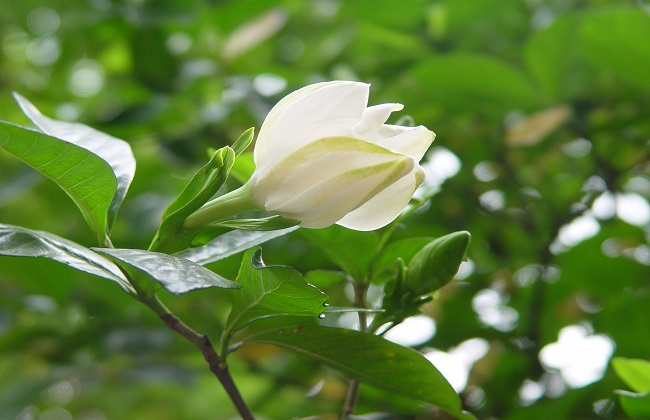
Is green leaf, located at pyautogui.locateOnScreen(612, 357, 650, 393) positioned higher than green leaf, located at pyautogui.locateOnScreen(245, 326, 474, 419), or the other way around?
green leaf, located at pyautogui.locateOnScreen(245, 326, 474, 419)

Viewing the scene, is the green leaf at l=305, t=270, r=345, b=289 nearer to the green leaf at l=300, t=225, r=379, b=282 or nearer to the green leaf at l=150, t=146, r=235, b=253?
the green leaf at l=300, t=225, r=379, b=282

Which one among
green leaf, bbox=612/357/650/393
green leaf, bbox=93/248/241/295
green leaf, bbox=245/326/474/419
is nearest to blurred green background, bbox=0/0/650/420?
green leaf, bbox=612/357/650/393

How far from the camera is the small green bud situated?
1.98 feet

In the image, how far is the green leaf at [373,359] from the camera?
0.61 m

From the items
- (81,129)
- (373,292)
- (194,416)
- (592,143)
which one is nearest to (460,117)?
(592,143)

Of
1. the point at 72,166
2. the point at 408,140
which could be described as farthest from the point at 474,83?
the point at 72,166

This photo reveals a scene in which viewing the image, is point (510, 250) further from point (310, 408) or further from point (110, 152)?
point (110, 152)

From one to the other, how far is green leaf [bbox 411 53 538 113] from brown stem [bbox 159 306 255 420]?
75 cm

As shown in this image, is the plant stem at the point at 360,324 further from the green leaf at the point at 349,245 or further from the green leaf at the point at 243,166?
the green leaf at the point at 243,166

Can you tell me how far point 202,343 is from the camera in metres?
0.59

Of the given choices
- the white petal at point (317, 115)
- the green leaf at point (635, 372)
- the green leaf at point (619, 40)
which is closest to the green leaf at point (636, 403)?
the green leaf at point (635, 372)

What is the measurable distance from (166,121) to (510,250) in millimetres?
777

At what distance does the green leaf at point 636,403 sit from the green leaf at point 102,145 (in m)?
0.49

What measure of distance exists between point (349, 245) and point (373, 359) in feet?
0.42
